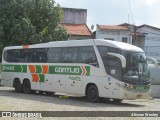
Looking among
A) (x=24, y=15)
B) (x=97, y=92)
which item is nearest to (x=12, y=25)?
(x=24, y=15)

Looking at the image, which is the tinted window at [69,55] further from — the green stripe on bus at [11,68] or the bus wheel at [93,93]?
the green stripe on bus at [11,68]

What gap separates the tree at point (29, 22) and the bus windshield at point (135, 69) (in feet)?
55.6

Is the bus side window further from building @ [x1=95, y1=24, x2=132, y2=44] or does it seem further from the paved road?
building @ [x1=95, y1=24, x2=132, y2=44]

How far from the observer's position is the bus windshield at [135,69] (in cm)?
2039

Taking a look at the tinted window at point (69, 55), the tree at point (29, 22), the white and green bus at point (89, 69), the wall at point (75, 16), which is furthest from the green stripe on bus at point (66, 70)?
the wall at point (75, 16)

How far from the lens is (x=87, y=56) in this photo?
2191cm

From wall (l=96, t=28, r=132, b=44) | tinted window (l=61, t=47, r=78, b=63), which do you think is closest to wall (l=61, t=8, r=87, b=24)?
wall (l=96, t=28, r=132, b=44)

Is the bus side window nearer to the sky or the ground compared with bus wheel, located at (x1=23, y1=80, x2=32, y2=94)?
nearer to the sky

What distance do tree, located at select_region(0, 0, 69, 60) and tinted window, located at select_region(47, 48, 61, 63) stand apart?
37.9ft

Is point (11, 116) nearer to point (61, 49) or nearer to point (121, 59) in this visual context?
point (121, 59)

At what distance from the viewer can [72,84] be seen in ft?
75.5

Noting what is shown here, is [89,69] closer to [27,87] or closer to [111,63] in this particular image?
[111,63]

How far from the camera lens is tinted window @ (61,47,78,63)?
898 inches

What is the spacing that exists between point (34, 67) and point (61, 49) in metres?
3.01
